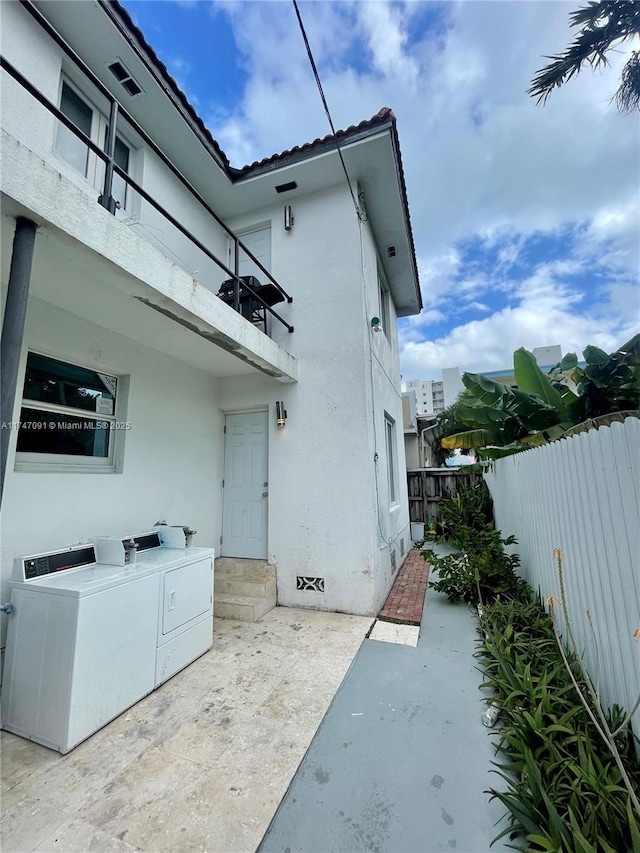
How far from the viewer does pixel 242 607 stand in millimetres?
4328

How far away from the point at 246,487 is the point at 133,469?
1.76 m

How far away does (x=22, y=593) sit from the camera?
8.57 ft

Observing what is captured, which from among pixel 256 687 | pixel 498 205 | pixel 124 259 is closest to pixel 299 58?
pixel 124 259

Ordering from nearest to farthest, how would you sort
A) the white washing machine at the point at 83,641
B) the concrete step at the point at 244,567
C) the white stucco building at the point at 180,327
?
the white washing machine at the point at 83,641
the white stucco building at the point at 180,327
the concrete step at the point at 244,567

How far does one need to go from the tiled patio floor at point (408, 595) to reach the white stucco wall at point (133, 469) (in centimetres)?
278

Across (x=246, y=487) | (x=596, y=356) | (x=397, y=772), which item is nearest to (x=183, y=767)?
(x=397, y=772)

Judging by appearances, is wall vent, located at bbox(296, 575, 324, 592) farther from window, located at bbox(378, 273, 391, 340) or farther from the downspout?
window, located at bbox(378, 273, 391, 340)

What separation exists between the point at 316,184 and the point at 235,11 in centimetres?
210

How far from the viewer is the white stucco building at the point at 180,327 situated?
2.80 metres

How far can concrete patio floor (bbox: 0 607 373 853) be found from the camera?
171cm

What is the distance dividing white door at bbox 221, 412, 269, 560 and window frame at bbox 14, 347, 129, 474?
5.96ft

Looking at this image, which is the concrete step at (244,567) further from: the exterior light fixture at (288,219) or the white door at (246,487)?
the exterior light fixture at (288,219)

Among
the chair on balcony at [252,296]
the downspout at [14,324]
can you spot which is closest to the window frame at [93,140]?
the chair on balcony at [252,296]

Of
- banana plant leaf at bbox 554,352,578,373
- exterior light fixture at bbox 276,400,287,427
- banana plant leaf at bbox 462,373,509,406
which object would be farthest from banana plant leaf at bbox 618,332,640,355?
exterior light fixture at bbox 276,400,287,427
